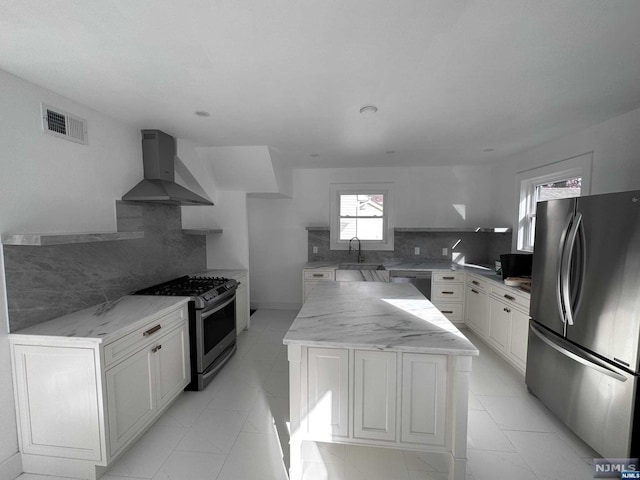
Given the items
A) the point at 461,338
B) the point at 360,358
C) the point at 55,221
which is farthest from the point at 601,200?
the point at 55,221

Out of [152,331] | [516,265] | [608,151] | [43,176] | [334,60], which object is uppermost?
[334,60]

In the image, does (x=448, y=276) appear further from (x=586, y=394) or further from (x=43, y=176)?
(x=43, y=176)

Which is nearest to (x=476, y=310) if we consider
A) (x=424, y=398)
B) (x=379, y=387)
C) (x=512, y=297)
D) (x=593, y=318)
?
(x=512, y=297)

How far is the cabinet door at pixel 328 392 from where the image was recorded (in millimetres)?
1559

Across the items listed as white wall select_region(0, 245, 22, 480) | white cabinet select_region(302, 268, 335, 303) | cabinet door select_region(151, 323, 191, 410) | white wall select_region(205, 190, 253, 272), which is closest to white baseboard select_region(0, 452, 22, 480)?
white wall select_region(0, 245, 22, 480)

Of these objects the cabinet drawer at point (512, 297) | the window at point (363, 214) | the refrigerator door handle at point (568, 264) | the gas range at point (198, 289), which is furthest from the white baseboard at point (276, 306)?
the refrigerator door handle at point (568, 264)

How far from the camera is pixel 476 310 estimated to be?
346 centimetres

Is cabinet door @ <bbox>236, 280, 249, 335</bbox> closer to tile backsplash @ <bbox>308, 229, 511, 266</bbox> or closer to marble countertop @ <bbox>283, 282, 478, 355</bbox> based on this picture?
tile backsplash @ <bbox>308, 229, 511, 266</bbox>

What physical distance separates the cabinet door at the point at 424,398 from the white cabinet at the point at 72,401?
69.9 inches

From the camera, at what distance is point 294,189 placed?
15.1 feet

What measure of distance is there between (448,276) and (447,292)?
24cm

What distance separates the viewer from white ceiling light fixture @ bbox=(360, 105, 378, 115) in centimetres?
206

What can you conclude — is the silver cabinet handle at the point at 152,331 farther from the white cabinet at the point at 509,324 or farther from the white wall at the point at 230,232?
the white cabinet at the point at 509,324

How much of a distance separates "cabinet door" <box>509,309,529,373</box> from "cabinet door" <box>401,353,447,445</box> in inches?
63.2
